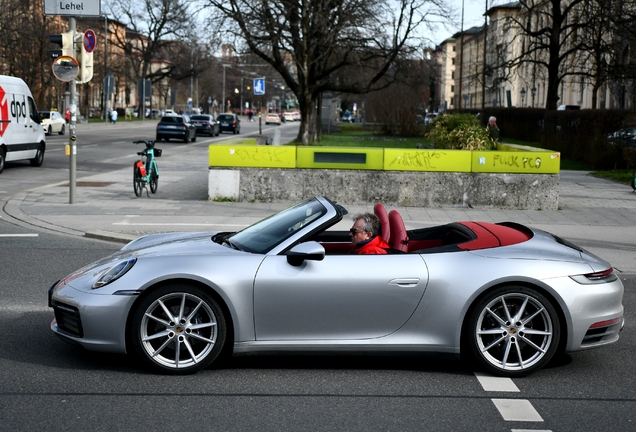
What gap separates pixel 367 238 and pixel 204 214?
28.7 feet

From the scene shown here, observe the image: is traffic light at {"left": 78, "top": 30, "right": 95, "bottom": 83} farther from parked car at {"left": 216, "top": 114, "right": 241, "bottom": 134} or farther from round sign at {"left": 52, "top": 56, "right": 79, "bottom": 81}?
parked car at {"left": 216, "top": 114, "right": 241, "bottom": 134}

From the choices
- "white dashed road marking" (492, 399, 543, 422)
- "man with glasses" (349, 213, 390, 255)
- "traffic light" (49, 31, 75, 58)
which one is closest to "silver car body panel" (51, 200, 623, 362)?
"man with glasses" (349, 213, 390, 255)

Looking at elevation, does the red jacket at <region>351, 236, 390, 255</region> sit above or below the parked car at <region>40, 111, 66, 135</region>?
below

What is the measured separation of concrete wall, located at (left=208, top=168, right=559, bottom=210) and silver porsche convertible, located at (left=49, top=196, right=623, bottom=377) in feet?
34.4

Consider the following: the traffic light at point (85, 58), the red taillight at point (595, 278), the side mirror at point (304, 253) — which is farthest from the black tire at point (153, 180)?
the red taillight at point (595, 278)

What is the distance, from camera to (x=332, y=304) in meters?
5.54

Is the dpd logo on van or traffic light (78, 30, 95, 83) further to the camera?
the dpd logo on van

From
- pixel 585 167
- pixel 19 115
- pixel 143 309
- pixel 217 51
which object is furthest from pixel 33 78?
pixel 143 309

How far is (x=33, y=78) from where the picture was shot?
60750 mm

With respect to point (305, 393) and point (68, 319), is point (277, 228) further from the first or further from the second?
point (68, 319)

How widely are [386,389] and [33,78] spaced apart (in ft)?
197

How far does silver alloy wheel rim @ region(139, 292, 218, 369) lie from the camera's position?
18.0 feet

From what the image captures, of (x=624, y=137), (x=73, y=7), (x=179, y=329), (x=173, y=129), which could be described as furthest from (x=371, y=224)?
(x=173, y=129)

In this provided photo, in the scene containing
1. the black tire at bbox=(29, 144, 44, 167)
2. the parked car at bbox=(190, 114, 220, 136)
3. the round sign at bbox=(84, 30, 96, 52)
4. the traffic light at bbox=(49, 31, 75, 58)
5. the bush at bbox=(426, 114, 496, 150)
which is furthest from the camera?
the parked car at bbox=(190, 114, 220, 136)
